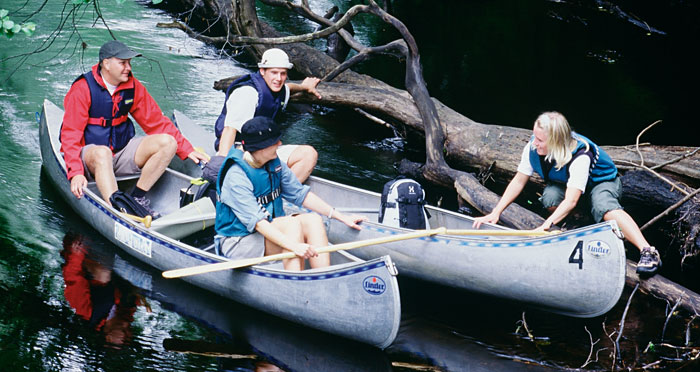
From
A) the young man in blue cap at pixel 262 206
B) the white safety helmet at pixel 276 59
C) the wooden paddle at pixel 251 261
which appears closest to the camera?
the young man in blue cap at pixel 262 206

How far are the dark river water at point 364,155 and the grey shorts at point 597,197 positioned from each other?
0.64 metres

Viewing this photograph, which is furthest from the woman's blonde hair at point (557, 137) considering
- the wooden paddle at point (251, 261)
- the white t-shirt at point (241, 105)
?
the white t-shirt at point (241, 105)

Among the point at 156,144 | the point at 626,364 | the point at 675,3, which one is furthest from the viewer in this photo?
the point at 675,3

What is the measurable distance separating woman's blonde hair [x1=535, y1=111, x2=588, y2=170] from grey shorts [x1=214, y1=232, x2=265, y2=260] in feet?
5.80

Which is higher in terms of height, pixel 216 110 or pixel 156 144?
pixel 156 144

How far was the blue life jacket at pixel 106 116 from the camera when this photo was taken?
15.5 ft

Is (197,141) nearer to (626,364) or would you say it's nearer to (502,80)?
(626,364)

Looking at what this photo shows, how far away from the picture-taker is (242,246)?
3.99 meters

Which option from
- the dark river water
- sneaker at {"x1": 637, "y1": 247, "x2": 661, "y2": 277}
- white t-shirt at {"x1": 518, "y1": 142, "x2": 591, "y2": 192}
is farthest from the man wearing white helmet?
sneaker at {"x1": 637, "y1": 247, "x2": 661, "y2": 277}

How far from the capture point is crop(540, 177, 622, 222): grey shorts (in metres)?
4.42

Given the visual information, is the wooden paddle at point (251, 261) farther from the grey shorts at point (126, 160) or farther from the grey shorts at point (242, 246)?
the grey shorts at point (126, 160)

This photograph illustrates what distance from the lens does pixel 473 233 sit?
4.17 metres

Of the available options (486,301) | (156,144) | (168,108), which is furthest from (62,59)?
(486,301)

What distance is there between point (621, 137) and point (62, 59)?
6.65 metres
